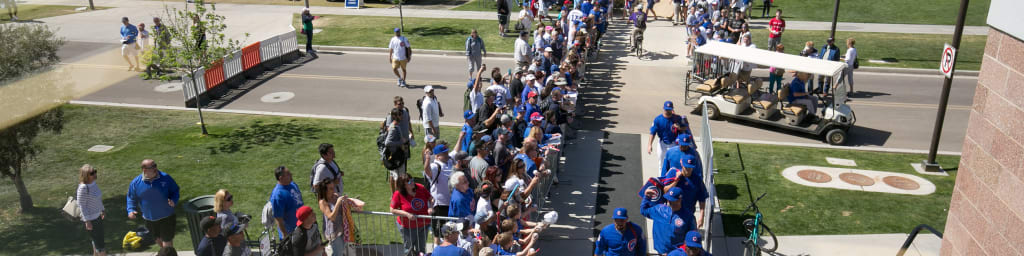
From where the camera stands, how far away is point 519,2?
3638cm

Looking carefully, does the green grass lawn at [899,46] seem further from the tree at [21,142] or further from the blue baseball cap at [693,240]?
the tree at [21,142]

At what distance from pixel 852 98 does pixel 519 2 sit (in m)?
18.7

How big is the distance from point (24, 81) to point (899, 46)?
1091 inches

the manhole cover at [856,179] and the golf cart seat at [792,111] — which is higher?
the golf cart seat at [792,111]

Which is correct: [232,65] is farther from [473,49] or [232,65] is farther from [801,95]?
[801,95]

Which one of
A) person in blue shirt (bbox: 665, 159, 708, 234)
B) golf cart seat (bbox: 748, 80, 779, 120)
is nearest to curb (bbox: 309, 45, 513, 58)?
golf cart seat (bbox: 748, 80, 779, 120)

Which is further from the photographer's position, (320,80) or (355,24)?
(355,24)

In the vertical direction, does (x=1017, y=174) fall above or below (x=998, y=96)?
below

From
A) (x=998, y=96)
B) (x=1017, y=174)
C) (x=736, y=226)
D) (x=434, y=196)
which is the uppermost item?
(x=998, y=96)

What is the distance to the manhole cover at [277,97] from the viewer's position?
66.5 ft

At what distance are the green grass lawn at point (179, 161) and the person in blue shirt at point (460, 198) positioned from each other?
134 centimetres

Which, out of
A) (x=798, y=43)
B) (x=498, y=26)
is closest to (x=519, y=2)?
(x=498, y=26)

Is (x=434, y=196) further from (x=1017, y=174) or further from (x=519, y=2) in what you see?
(x=519, y=2)

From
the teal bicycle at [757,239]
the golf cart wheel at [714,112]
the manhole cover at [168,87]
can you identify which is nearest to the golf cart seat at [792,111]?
the golf cart wheel at [714,112]
